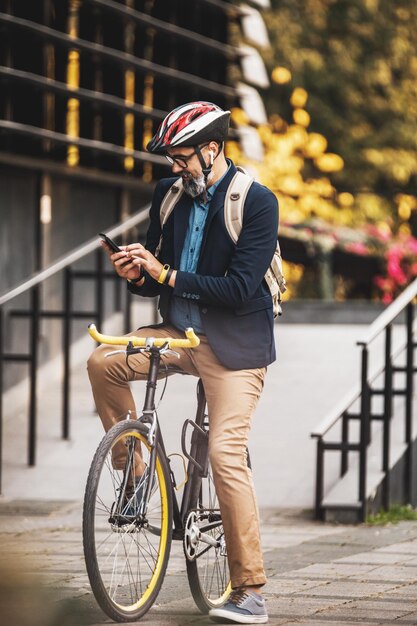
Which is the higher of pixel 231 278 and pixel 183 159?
pixel 183 159

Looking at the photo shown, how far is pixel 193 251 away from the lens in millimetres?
5453

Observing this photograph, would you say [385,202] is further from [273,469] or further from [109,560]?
[109,560]

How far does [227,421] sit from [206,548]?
0.49m

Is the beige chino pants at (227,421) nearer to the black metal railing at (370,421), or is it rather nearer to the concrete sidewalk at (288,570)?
the concrete sidewalk at (288,570)

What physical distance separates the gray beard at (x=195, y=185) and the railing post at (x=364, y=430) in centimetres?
327

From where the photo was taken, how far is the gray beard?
17.7 feet

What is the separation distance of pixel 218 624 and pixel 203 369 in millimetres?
863

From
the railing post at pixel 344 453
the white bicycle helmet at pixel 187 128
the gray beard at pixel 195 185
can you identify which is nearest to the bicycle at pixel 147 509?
the gray beard at pixel 195 185

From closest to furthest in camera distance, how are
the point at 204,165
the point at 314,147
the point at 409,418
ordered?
the point at 204,165 → the point at 409,418 → the point at 314,147

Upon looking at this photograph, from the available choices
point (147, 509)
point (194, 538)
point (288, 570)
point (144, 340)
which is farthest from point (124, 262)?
point (288, 570)

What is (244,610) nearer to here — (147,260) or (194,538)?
(194,538)

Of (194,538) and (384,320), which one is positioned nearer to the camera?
(194,538)

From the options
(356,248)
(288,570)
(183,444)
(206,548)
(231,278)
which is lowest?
(288,570)

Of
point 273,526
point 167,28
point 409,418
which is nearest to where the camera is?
point 273,526
